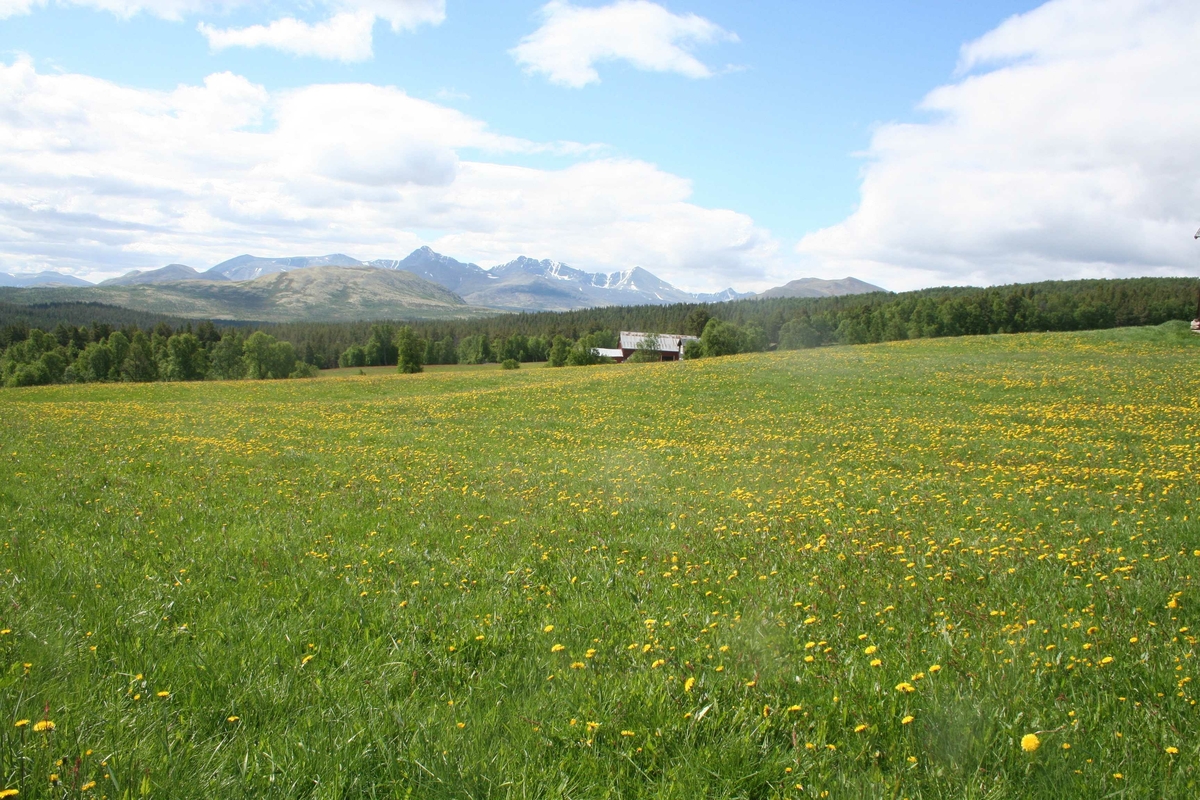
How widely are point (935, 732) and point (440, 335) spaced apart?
19470 centimetres

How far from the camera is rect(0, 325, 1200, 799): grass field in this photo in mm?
3381

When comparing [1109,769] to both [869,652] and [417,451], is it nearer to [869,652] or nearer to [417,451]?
[869,652]

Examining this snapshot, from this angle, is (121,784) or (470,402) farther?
(470,402)

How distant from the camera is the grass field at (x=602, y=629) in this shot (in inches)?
133

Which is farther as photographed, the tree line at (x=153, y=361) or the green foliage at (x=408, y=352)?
the green foliage at (x=408, y=352)

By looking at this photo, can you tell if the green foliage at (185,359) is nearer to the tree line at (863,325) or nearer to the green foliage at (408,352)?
the tree line at (863,325)

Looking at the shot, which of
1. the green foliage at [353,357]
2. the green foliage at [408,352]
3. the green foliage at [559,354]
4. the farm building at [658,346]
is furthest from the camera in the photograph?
the green foliage at [353,357]

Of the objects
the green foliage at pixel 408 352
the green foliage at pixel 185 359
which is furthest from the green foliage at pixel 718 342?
the green foliage at pixel 185 359

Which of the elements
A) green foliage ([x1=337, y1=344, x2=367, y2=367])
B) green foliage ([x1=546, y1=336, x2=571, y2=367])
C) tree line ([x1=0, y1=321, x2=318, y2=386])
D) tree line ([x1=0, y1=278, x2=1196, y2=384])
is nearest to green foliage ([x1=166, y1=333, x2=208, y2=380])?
tree line ([x1=0, y1=321, x2=318, y2=386])

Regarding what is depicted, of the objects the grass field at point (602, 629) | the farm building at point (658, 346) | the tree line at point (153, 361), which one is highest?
the farm building at point (658, 346)

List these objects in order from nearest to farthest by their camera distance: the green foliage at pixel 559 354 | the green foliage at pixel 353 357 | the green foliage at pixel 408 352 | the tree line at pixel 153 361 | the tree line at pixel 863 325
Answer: the tree line at pixel 153 361
the green foliage at pixel 408 352
the tree line at pixel 863 325
the green foliage at pixel 559 354
the green foliage at pixel 353 357

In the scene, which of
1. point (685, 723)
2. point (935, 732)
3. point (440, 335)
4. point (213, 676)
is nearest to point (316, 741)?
point (213, 676)

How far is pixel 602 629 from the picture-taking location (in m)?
5.41

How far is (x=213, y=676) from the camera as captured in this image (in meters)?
4.39
